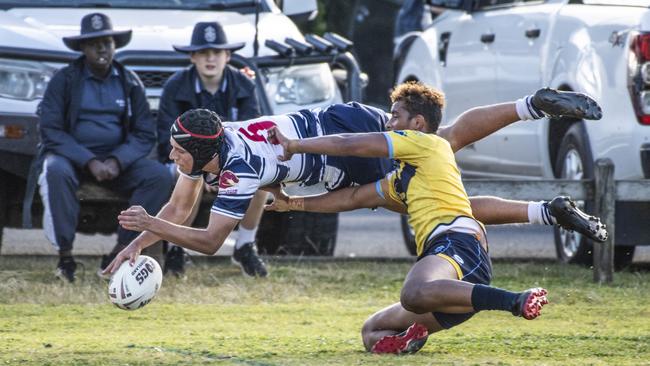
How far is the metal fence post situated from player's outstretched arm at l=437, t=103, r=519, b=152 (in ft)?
6.91

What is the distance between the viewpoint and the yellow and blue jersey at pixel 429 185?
7493 millimetres

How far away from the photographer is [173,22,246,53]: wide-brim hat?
10.6 m

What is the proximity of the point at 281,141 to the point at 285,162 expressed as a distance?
0.30 meters

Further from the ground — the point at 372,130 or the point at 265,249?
the point at 372,130

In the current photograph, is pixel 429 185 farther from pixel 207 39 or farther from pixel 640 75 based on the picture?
pixel 207 39

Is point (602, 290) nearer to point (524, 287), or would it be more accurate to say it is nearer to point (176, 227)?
point (524, 287)

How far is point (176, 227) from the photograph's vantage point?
7426 millimetres

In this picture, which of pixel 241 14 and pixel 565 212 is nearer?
pixel 565 212

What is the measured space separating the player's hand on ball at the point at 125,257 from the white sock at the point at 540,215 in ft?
6.35

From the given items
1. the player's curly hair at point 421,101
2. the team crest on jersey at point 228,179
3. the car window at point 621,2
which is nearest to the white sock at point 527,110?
the player's curly hair at point 421,101

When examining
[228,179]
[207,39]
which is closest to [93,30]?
[207,39]

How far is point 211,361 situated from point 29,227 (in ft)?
12.3

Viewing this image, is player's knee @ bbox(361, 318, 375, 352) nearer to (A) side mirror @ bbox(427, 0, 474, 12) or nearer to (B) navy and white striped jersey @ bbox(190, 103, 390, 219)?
(B) navy and white striped jersey @ bbox(190, 103, 390, 219)

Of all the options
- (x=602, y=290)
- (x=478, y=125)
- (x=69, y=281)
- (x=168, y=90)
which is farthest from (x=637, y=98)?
(x=69, y=281)
